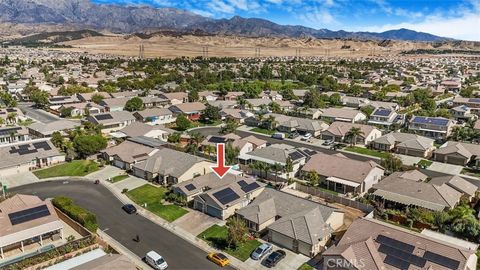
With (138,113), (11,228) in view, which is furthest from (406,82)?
(11,228)

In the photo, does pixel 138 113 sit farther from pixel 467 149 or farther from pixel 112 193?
pixel 467 149

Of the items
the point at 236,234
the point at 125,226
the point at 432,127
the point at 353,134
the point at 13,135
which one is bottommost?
the point at 125,226

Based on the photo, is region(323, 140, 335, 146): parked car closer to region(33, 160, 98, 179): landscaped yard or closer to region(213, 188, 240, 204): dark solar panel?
region(213, 188, 240, 204): dark solar panel

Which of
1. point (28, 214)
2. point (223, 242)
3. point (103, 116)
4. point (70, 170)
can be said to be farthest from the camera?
point (103, 116)

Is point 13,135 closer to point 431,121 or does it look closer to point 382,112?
point 382,112

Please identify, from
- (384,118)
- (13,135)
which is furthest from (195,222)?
(384,118)

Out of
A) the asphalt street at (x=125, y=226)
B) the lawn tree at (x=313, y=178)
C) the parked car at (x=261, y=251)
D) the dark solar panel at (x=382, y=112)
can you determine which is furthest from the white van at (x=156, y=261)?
the dark solar panel at (x=382, y=112)
